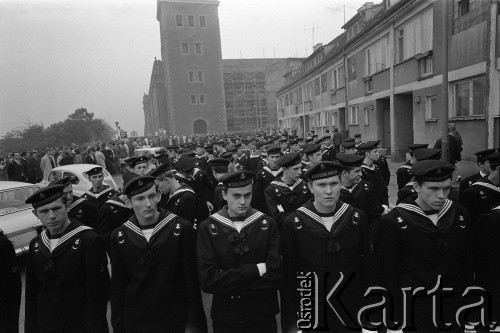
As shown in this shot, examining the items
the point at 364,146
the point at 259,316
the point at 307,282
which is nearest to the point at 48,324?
the point at 259,316

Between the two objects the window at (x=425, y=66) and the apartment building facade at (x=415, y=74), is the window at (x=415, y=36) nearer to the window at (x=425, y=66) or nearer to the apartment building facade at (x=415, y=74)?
the apartment building facade at (x=415, y=74)

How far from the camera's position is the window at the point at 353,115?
23.3m

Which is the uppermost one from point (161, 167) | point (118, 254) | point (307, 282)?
point (161, 167)

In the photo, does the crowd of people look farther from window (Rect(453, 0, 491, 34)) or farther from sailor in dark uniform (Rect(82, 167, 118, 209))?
window (Rect(453, 0, 491, 34))

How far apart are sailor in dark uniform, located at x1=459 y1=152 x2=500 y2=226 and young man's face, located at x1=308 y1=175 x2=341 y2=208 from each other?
2245 millimetres

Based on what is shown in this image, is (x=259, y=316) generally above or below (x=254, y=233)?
below

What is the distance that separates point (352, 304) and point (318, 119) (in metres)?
31.1

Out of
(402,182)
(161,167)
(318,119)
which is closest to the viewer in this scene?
(161,167)

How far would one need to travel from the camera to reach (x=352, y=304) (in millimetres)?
3111

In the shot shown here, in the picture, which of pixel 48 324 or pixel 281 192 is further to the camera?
pixel 281 192

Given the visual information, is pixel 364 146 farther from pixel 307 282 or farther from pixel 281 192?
pixel 307 282

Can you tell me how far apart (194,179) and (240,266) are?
4708 mm

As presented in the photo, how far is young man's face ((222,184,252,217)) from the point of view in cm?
318

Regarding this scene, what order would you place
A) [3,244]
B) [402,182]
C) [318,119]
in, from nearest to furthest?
[3,244] → [402,182] → [318,119]
